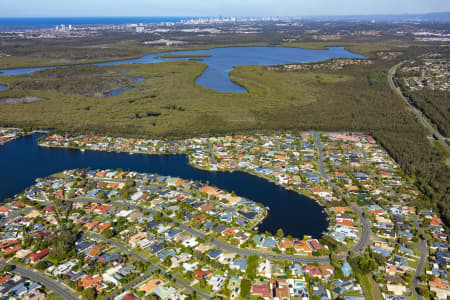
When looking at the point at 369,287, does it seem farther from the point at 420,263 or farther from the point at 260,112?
the point at 260,112

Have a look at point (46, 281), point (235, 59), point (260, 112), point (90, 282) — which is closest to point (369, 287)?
point (90, 282)

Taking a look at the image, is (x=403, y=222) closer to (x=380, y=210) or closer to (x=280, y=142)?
(x=380, y=210)

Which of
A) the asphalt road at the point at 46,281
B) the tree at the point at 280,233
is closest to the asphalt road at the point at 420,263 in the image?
the tree at the point at 280,233

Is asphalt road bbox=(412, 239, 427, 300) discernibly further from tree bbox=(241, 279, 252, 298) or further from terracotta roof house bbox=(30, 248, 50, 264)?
terracotta roof house bbox=(30, 248, 50, 264)

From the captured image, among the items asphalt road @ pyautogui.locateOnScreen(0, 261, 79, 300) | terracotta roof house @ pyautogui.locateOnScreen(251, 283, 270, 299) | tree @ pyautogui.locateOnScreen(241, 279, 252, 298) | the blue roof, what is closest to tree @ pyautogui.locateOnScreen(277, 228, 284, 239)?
the blue roof

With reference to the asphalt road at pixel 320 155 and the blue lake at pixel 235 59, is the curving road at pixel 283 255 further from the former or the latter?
the blue lake at pixel 235 59

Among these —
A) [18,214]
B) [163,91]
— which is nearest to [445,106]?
[163,91]
